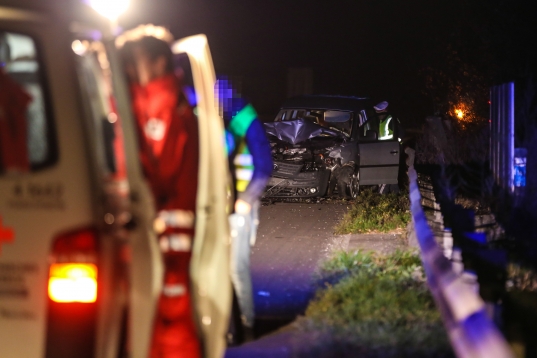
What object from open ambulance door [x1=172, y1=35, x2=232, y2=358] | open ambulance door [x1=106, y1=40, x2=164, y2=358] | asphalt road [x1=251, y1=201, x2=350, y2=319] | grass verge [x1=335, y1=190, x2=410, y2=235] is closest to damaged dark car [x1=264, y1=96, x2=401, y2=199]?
asphalt road [x1=251, y1=201, x2=350, y2=319]

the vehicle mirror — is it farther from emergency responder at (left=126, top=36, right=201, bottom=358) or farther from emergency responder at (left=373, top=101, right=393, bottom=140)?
emergency responder at (left=126, top=36, right=201, bottom=358)

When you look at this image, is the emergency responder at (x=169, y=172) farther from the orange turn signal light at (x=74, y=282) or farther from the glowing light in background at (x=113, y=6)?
the glowing light in background at (x=113, y=6)

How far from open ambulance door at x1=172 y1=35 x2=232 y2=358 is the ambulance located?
72 centimetres

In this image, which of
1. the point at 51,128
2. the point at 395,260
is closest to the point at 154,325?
the point at 51,128

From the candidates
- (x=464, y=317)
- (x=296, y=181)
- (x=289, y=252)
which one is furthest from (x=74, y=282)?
(x=296, y=181)

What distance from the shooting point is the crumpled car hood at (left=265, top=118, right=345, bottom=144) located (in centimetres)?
1529

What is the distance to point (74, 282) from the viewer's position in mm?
3484

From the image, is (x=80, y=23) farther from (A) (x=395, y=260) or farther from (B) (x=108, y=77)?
(A) (x=395, y=260)

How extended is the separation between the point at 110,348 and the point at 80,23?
4.47ft

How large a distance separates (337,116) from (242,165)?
10.0 m

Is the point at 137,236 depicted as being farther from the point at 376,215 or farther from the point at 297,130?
the point at 297,130

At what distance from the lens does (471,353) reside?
4.11m

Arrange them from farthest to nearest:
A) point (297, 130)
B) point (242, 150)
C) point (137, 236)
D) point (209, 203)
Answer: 1. point (297, 130)
2. point (242, 150)
3. point (209, 203)
4. point (137, 236)

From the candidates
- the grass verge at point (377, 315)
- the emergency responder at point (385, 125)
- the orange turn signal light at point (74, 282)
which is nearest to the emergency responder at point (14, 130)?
the orange turn signal light at point (74, 282)
